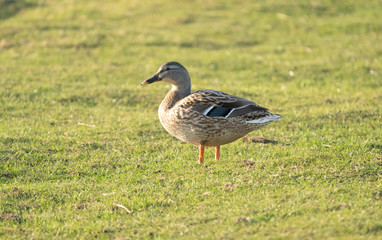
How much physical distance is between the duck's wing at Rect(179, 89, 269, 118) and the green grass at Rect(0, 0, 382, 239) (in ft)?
2.78

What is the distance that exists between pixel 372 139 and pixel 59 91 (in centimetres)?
822

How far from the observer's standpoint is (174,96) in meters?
9.09

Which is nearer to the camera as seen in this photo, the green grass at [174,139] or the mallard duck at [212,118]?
the green grass at [174,139]

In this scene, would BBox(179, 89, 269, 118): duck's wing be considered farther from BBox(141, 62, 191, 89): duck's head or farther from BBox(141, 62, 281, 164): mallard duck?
BBox(141, 62, 191, 89): duck's head

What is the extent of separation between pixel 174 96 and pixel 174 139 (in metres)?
1.67

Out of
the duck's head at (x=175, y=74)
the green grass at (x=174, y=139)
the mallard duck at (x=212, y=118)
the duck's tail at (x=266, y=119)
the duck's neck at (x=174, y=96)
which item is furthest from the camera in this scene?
the duck's head at (x=175, y=74)

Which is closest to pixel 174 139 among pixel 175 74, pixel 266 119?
pixel 175 74

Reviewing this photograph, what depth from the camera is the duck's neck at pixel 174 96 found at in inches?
353

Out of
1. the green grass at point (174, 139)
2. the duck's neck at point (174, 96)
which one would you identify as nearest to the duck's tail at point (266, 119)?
the green grass at point (174, 139)

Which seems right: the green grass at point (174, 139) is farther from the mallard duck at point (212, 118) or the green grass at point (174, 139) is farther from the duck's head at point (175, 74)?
the duck's head at point (175, 74)

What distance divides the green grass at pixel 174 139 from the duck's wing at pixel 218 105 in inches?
33.3

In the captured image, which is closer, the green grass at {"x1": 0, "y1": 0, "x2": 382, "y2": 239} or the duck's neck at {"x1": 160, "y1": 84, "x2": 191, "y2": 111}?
the green grass at {"x1": 0, "y1": 0, "x2": 382, "y2": 239}

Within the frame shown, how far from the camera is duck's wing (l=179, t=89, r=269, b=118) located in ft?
27.6

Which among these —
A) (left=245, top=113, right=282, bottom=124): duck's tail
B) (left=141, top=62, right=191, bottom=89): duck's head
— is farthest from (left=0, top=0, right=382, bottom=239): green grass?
(left=141, top=62, right=191, bottom=89): duck's head
